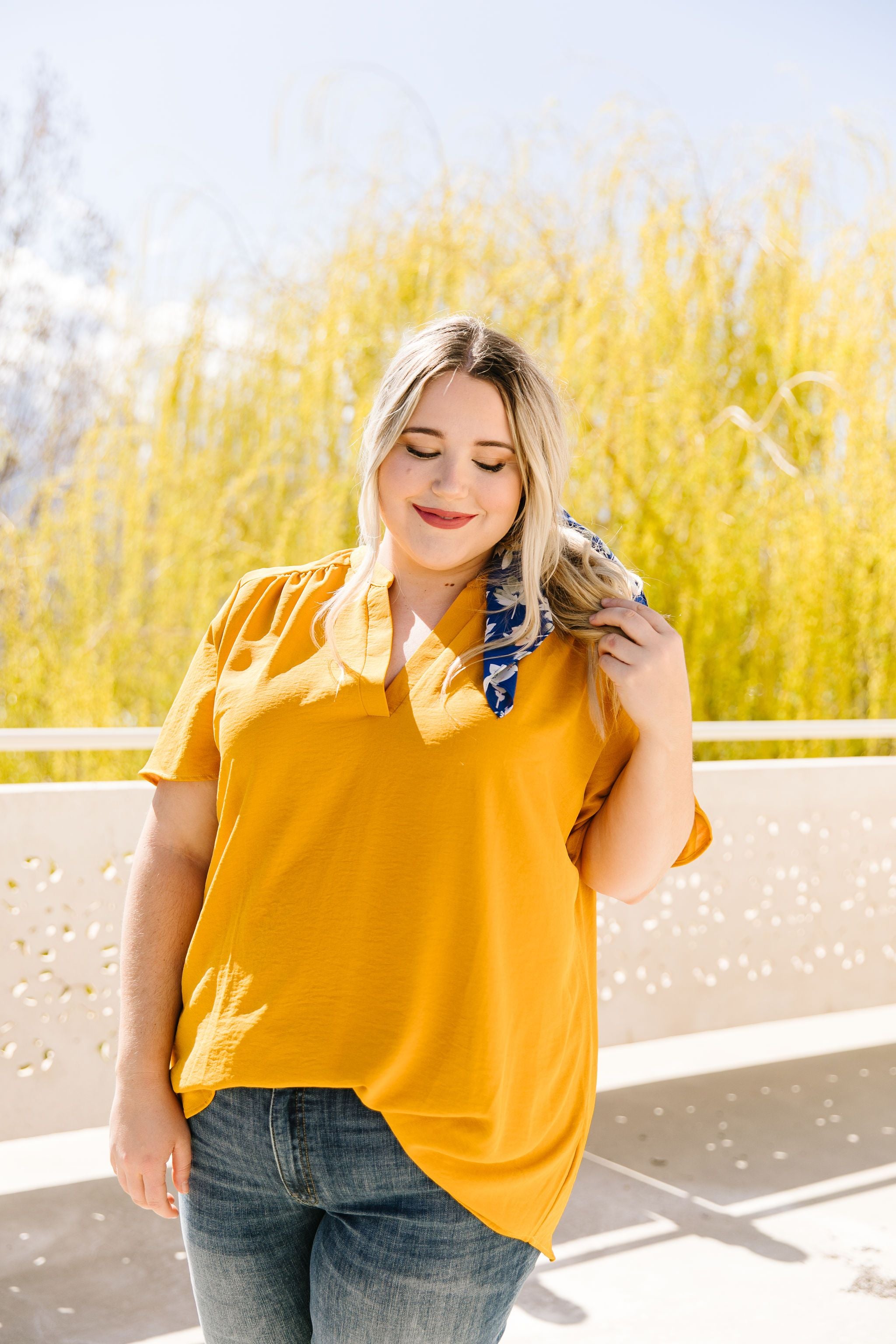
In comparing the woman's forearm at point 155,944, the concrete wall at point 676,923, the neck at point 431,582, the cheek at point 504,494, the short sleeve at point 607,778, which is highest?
the cheek at point 504,494

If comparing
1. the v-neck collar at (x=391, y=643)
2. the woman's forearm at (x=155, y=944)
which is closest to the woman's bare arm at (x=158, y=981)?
the woman's forearm at (x=155, y=944)

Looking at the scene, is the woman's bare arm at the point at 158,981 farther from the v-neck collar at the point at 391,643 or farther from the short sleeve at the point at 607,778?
the short sleeve at the point at 607,778

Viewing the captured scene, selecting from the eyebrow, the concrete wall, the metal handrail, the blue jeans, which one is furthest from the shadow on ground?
the eyebrow

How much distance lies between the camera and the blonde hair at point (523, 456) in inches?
30.5

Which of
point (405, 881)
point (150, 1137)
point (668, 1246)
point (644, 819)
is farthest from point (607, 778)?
point (668, 1246)

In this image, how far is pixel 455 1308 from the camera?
2.27 ft

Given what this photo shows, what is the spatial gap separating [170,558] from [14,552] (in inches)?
21.5

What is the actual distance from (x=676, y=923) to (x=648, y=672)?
1.66 m

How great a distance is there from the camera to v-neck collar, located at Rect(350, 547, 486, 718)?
735 millimetres

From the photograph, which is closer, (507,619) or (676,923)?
(507,619)

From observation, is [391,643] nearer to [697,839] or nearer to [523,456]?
[523,456]

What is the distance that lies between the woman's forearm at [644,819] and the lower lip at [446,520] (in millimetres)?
195

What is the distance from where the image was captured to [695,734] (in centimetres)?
231

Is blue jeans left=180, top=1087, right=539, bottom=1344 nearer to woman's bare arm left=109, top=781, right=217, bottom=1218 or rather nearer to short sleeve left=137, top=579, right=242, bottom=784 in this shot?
woman's bare arm left=109, top=781, right=217, bottom=1218
